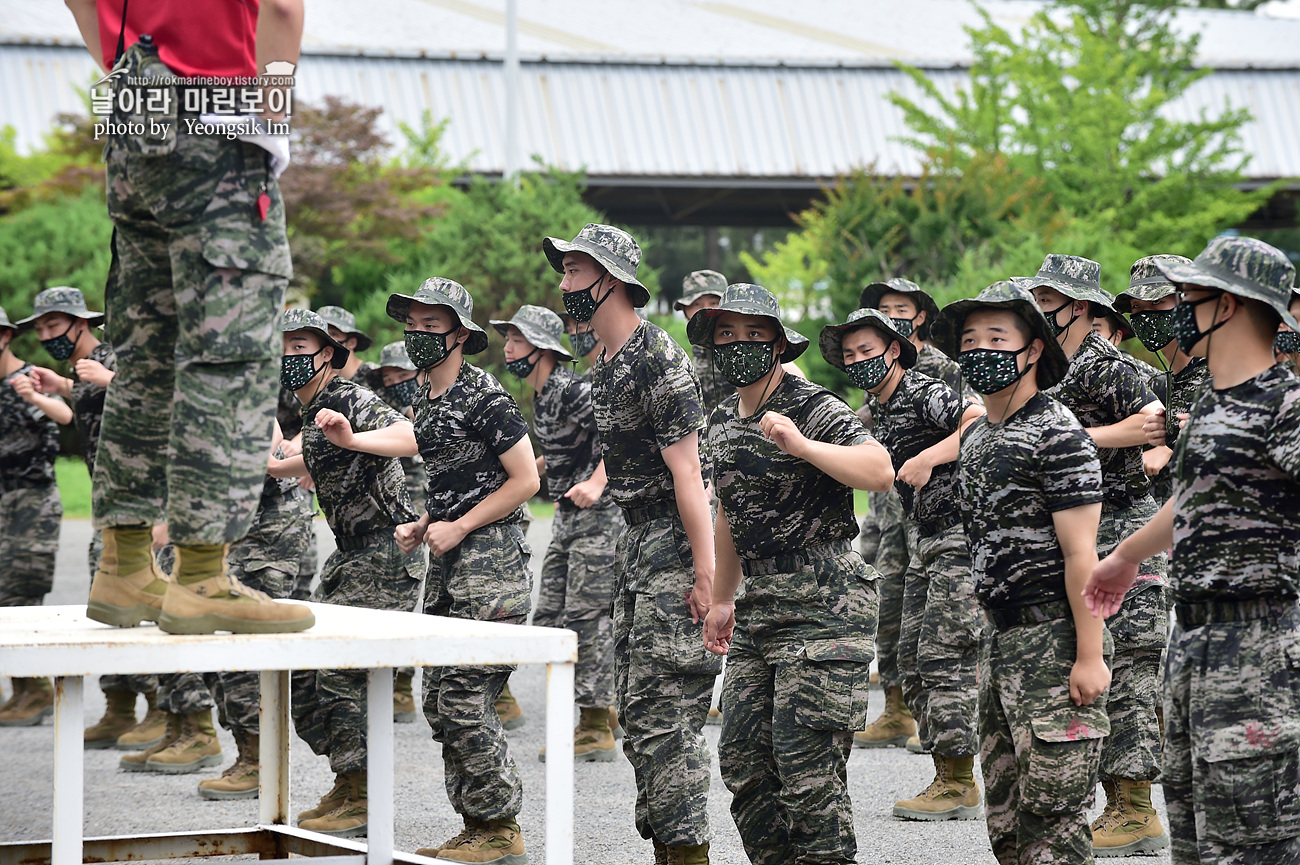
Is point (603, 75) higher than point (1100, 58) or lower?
higher

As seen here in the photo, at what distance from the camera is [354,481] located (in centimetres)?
666

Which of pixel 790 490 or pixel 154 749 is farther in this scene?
pixel 154 749

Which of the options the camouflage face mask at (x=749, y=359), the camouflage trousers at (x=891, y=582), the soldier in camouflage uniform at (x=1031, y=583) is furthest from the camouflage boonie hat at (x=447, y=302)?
the camouflage trousers at (x=891, y=582)

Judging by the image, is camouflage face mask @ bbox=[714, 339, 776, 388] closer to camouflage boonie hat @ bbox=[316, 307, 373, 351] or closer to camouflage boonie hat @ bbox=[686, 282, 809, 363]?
camouflage boonie hat @ bbox=[686, 282, 809, 363]

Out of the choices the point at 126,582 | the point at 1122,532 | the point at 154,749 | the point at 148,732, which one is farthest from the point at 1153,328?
the point at 148,732

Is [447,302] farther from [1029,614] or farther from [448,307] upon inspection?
[1029,614]

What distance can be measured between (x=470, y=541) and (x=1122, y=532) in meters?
2.99

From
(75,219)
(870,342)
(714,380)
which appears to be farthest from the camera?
(75,219)

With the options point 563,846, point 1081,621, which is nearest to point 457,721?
point 563,846

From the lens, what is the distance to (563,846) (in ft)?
11.6

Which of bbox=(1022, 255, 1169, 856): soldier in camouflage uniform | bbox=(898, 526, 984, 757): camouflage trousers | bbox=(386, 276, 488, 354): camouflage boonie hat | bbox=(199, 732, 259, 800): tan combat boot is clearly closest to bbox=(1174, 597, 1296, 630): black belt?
bbox=(1022, 255, 1169, 856): soldier in camouflage uniform

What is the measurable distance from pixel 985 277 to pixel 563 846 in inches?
694

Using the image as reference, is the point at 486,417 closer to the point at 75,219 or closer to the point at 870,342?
the point at 870,342

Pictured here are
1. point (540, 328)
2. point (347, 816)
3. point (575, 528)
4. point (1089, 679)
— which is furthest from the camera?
point (540, 328)
